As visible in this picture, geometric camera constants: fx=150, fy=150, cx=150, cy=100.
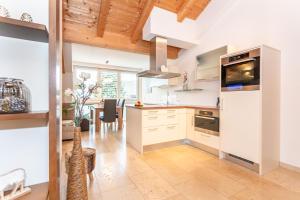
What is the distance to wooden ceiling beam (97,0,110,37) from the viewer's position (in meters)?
2.84

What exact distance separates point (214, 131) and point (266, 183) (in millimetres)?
1058

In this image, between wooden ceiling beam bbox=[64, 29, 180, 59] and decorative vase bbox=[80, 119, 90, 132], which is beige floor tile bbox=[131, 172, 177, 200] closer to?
wooden ceiling beam bbox=[64, 29, 180, 59]

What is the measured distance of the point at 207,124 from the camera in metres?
2.93

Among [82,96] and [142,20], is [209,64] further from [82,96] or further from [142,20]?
[82,96]

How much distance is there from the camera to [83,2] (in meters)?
2.98

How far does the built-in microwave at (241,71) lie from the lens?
2162 millimetres

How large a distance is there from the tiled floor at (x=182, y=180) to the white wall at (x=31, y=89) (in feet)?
3.02

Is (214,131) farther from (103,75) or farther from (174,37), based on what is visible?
(103,75)

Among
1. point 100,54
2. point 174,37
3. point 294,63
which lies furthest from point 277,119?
point 100,54

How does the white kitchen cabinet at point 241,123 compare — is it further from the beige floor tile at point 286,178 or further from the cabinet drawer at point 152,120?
the cabinet drawer at point 152,120

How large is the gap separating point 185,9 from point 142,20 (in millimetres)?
1061

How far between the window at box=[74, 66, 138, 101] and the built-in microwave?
16.9ft

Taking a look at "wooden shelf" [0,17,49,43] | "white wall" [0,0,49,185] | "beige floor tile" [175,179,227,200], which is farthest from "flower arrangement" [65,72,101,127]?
"beige floor tile" [175,179,227,200]

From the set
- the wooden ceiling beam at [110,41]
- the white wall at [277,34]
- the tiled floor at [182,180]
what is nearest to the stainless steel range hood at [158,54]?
the wooden ceiling beam at [110,41]
